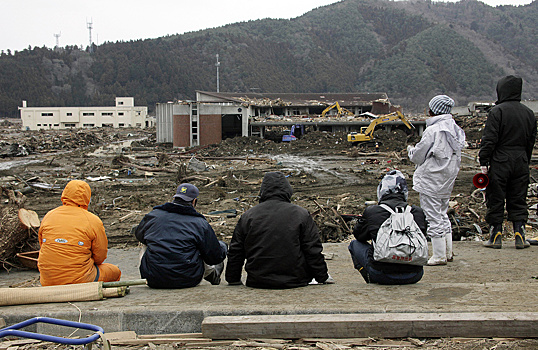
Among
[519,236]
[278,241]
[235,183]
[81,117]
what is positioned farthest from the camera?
[81,117]

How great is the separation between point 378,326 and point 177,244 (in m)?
2.10

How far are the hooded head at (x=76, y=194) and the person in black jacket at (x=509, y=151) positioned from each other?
16.1 ft

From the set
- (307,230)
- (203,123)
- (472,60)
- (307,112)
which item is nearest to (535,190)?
(307,230)

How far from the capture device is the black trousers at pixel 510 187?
6113 mm

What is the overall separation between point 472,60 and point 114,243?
172 m

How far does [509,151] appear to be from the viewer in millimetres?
6121

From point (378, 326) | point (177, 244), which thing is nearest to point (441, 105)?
point (378, 326)

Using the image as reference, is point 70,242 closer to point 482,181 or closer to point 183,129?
point 482,181

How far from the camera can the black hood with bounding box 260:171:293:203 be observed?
14.6 ft

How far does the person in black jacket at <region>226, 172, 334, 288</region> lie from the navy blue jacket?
0.35m

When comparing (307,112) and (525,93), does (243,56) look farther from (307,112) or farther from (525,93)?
(307,112)

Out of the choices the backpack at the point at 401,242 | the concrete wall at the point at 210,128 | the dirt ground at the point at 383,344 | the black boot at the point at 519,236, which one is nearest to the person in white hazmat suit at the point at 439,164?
the black boot at the point at 519,236

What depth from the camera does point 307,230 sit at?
14.4 feet

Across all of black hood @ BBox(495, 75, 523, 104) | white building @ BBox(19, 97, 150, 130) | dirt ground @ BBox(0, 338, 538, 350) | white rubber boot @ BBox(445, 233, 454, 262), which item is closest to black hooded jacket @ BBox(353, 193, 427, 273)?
dirt ground @ BBox(0, 338, 538, 350)
